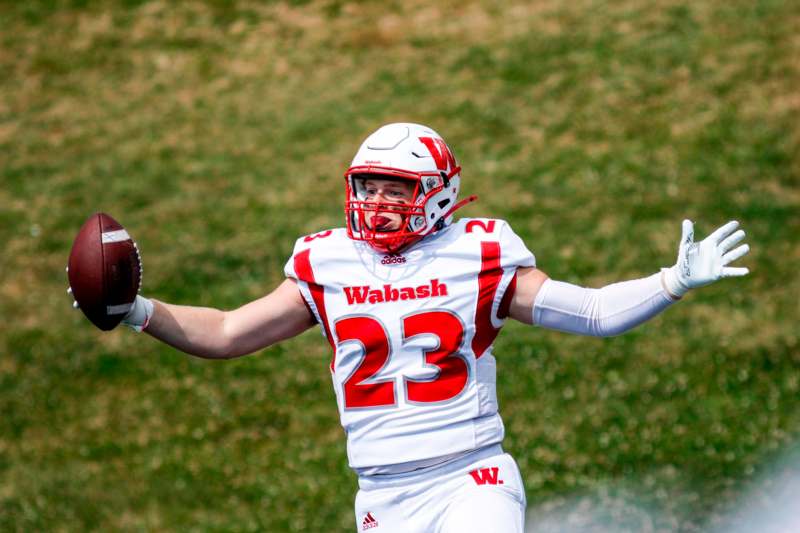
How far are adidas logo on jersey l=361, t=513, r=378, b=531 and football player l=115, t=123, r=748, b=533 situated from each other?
12 mm

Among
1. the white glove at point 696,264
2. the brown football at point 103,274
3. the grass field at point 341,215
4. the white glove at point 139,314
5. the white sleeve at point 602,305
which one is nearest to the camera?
the white glove at point 696,264

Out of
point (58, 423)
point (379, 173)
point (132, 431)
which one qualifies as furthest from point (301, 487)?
point (379, 173)

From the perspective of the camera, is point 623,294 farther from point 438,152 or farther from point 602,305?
point 438,152

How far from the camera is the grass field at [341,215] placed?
29.7 ft

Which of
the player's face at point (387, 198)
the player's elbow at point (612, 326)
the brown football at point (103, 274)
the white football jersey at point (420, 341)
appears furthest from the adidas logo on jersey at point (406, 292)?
the brown football at point (103, 274)

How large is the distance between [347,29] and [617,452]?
8479mm

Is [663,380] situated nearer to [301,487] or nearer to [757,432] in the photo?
[757,432]

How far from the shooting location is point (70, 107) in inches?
590

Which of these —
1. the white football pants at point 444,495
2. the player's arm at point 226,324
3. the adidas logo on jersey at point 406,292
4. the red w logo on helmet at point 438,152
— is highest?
the red w logo on helmet at point 438,152

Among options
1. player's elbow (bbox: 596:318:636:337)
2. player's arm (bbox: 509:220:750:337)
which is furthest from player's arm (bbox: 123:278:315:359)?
player's elbow (bbox: 596:318:636:337)

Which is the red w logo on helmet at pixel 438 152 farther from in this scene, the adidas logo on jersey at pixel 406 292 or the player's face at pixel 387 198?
the adidas logo on jersey at pixel 406 292

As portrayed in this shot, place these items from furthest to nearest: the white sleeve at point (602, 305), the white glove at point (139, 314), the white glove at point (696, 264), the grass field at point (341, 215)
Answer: the grass field at point (341, 215), the white glove at point (139, 314), the white sleeve at point (602, 305), the white glove at point (696, 264)

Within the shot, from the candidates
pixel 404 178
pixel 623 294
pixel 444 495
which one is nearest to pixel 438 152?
pixel 404 178

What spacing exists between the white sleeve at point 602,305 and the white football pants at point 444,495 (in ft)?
2.11
